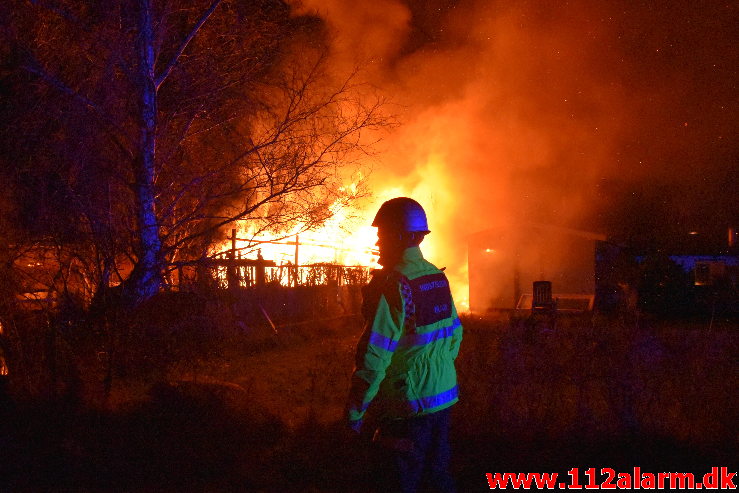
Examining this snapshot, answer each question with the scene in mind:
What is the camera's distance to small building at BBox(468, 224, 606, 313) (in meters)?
20.0

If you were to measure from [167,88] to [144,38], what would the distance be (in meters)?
0.97

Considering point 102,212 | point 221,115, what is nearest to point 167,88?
point 221,115

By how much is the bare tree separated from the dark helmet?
3.46 m

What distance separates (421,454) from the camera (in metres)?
2.82

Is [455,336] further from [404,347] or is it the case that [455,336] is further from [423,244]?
[423,244]

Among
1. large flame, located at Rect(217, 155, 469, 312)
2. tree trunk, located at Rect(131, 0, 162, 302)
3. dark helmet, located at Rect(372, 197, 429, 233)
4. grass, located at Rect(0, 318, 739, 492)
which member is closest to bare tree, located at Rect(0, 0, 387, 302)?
tree trunk, located at Rect(131, 0, 162, 302)

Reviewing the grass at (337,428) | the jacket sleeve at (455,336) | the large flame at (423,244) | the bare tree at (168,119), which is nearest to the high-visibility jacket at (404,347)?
the jacket sleeve at (455,336)

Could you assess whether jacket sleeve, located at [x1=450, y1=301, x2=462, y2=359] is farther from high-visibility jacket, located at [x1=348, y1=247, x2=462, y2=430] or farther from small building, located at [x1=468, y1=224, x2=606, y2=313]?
small building, located at [x1=468, y1=224, x2=606, y2=313]

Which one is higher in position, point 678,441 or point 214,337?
point 214,337

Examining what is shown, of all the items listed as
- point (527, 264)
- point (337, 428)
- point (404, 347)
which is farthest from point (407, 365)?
point (527, 264)

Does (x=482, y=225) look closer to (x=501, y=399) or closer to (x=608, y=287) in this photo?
(x=608, y=287)

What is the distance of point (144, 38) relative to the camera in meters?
6.37

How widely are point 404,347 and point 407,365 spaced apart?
0.29ft

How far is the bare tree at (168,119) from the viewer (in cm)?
602
